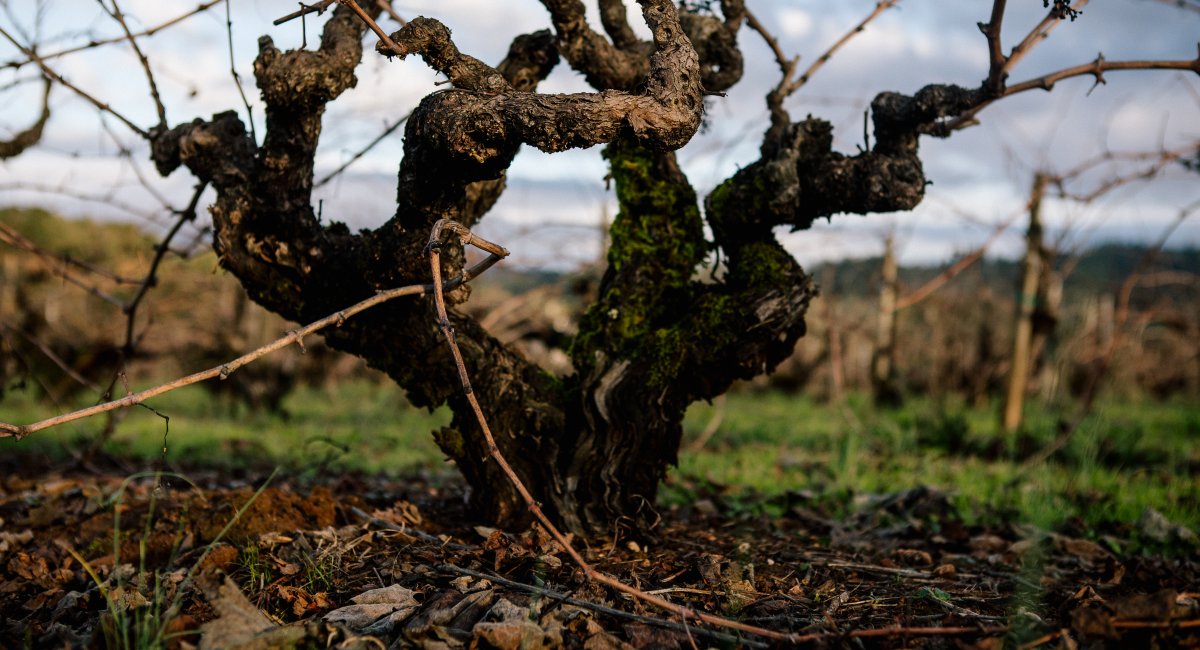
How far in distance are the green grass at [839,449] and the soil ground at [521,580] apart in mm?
763

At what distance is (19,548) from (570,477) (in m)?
→ 2.28

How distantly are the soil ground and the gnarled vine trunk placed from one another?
0.36 meters

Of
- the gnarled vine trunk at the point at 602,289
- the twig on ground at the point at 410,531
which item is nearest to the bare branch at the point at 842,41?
the gnarled vine trunk at the point at 602,289

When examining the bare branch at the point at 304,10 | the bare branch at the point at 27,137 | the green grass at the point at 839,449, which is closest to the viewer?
the bare branch at the point at 304,10

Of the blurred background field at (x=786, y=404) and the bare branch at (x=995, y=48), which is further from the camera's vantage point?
the blurred background field at (x=786, y=404)

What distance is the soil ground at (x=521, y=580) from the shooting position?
2188mm

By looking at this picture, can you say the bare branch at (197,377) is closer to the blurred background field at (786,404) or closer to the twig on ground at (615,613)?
the blurred background field at (786,404)

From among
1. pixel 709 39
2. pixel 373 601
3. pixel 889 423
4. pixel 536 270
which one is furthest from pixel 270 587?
pixel 889 423

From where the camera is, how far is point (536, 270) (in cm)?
786

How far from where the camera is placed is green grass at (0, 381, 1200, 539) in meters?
4.95

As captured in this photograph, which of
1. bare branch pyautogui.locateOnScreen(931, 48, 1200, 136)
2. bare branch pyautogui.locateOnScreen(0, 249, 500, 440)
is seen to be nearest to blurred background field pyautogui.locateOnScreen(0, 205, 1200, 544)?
bare branch pyautogui.locateOnScreen(0, 249, 500, 440)

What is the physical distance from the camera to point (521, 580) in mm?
2697

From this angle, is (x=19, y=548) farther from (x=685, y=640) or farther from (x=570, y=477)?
(x=685, y=640)

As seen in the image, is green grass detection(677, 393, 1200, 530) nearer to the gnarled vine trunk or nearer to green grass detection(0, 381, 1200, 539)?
green grass detection(0, 381, 1200, 539)
